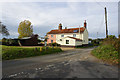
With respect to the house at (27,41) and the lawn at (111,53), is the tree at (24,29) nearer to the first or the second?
the house at (27,41)

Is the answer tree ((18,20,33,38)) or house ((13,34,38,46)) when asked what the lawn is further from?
tree ((18,20,33,38))

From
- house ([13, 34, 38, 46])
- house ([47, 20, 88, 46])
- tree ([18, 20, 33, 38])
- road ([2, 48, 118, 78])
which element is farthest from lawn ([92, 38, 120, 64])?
tree ([18, 20, 33, 38])

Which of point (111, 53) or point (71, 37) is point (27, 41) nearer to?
point (71, 37)

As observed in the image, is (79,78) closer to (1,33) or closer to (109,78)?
(109,78)

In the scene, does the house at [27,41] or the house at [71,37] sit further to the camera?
the house at [71,37]

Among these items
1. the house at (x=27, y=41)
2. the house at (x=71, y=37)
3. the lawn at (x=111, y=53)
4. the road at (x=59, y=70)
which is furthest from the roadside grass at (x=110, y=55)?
the house at (x=27, y=41)

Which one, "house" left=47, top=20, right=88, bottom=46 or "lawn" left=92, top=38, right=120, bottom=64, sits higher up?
"house" left=47, top=20, right=88, bottom=46

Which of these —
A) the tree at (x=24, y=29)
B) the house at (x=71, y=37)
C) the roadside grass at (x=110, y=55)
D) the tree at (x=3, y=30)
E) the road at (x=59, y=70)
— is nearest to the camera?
the road at (x=59, y=70)

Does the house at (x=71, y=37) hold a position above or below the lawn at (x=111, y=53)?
above

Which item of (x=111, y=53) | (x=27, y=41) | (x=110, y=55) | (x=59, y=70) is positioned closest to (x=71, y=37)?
(x=27, y=41)

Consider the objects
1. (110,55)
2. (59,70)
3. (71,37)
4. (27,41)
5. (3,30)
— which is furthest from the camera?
(27,41)

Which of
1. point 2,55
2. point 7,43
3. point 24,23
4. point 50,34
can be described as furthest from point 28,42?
point 2,55

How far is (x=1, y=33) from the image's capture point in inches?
503

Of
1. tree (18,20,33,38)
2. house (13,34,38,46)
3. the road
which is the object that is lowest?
the road
